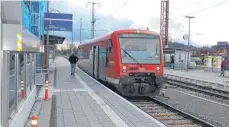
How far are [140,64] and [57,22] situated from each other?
41.4 feet

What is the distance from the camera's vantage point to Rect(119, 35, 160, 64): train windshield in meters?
15.0

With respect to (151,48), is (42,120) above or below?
below

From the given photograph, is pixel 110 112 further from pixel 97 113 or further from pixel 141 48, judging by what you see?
pixel 141 48

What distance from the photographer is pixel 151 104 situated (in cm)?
1429

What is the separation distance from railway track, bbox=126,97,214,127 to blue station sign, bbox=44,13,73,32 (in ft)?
39.5

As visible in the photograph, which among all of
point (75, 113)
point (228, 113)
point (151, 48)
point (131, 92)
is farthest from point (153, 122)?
point (151, 48)

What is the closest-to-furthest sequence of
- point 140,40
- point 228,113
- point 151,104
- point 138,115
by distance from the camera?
point 138,115 < point 228,113 < point 151,104 < point 140,40

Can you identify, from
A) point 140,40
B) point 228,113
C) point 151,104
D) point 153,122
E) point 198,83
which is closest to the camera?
point 153,122

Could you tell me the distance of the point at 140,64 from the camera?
48.9 feet

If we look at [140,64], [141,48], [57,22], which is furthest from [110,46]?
[57,22]

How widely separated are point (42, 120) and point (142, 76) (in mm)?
6871

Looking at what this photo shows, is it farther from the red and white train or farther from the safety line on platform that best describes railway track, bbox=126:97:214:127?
the safety line on platform

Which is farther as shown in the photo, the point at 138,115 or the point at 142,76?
the point at 142,76

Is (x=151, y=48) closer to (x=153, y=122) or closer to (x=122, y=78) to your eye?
(x=122, y=78)
